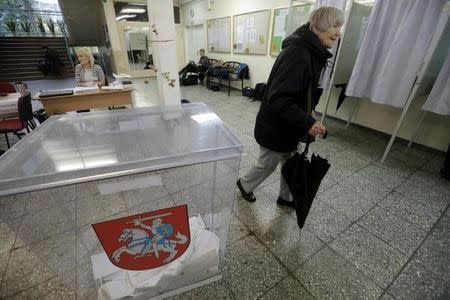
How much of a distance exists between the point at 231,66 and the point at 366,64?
4114mm

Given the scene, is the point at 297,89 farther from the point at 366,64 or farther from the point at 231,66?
the point at 231,66

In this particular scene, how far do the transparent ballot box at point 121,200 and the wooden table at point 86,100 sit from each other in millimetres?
2091

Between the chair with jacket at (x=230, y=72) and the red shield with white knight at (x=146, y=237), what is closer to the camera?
the red shield with white knight at (x=146, y=237)

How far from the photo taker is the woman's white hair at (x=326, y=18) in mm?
1201

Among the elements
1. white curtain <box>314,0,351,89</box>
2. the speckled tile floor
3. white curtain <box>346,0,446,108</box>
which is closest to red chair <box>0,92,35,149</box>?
the speckled tile floor

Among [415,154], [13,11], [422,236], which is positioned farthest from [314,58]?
[13,11]

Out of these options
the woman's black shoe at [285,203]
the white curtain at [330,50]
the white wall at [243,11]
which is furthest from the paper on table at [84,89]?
the white wall at [243,11]

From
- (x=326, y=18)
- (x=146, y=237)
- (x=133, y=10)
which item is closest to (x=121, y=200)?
(x=146, y=237)

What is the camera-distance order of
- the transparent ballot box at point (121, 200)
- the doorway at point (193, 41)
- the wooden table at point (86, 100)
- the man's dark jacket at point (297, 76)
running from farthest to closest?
1. the doorway at point (193, 41)
2. the wooden table at point (86, 100)
3. the man's dark jacket at point (297, 76)
4. the transparent ballot box at point (121, 200)

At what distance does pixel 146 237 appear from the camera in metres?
0.89

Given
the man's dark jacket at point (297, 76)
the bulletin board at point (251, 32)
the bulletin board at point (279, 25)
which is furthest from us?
the bulletin board at point (251, 32)

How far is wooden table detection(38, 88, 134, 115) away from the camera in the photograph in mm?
2784

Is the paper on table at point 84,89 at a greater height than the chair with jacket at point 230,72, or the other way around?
the paper on table at point 84,89

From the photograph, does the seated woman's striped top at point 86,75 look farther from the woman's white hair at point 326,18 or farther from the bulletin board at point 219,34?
the bulletin board at point 219,34
